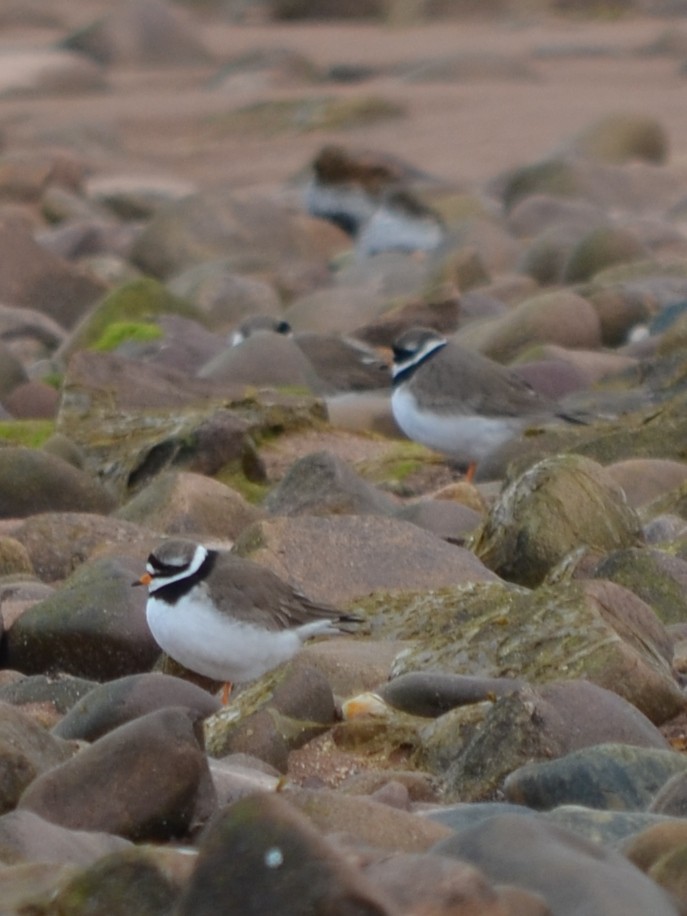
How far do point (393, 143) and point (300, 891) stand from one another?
22686 millimetres

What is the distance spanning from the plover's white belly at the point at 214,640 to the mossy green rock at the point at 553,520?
3.72 ft

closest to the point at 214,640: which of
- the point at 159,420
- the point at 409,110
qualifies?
the point at 159,420

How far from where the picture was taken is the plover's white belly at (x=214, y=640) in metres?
5.86

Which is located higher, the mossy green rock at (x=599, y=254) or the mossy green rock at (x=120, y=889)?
the mossy green rock at (x=120, y=889)

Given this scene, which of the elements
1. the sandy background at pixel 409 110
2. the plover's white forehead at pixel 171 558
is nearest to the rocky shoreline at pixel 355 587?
the plover's white forehead at pixel 171 558

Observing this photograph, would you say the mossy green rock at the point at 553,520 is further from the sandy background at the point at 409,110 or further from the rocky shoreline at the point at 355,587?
the sandy background at the point at 409,110

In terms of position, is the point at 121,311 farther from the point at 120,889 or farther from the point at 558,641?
the point at 120,889

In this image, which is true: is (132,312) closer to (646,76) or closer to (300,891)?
(300,891)

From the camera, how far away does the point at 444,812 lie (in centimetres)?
420

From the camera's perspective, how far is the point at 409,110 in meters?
26.8

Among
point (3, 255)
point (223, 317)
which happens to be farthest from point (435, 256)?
point (3, 255)

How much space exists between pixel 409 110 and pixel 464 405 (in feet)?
58.6

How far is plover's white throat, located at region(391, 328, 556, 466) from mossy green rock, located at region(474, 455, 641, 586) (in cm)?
241

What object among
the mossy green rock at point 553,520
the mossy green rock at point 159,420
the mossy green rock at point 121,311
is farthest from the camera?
the mossy green rock at point 121,311
